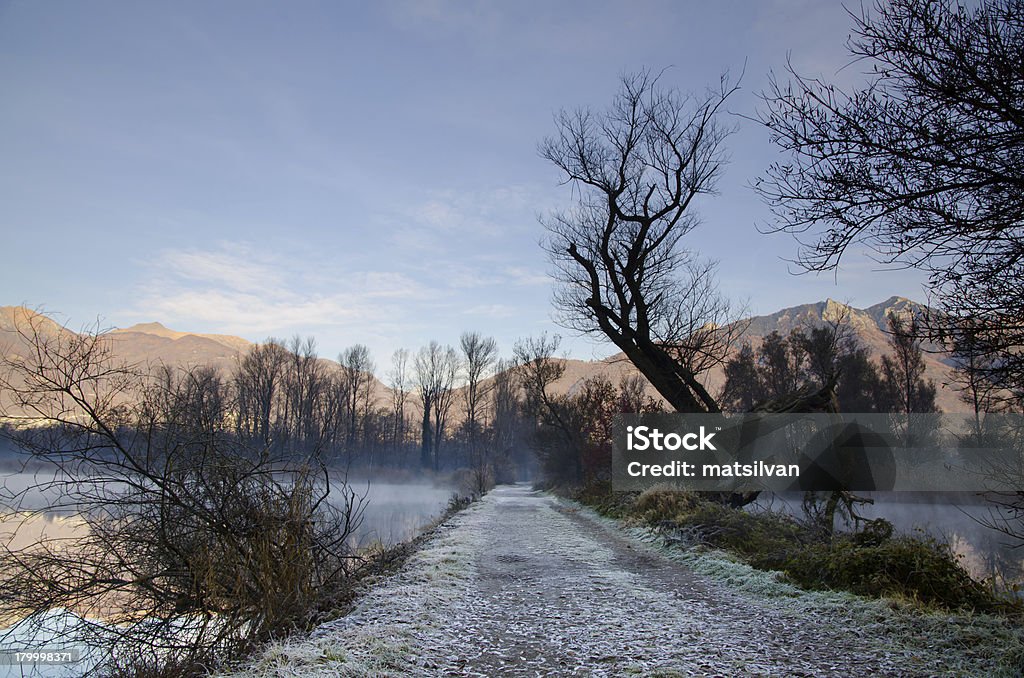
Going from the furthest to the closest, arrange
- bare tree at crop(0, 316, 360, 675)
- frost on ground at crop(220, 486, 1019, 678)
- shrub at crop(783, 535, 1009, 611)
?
shrub at crop(783, 535, 1009, 611) → bare tree at crop(0, 316, 360, 675) → frost on ground at crop(220, 486, 1019, 678)

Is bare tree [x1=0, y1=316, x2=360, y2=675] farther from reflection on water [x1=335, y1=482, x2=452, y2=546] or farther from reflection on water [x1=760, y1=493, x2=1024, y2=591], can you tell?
reflection on water [x1=335, y1=482, x2=452, y2=546]

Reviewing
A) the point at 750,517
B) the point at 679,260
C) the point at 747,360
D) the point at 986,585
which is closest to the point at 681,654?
the point at 986,585

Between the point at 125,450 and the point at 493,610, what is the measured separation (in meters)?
3.30

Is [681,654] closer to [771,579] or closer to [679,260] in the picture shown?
[771,579]

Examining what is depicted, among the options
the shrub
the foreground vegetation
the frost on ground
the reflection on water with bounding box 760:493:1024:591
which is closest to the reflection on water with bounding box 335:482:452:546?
the frost on ground

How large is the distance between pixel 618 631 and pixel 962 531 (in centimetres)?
1742

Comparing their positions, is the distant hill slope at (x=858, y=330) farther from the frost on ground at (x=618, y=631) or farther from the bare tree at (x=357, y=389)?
the bare tree at (x=357, y=389)

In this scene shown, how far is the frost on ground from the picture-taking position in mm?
3564

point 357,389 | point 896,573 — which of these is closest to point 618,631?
point 896,573

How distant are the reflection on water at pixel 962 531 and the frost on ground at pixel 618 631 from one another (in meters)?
1.04

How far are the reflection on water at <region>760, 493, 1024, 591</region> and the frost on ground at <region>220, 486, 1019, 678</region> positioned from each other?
1.04 metres

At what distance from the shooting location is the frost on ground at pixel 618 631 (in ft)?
11.7

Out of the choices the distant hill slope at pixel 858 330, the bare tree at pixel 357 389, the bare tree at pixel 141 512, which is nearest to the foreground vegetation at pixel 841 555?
the distant hill slope at pixel 858 330

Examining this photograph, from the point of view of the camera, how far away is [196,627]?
14.2ft
